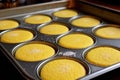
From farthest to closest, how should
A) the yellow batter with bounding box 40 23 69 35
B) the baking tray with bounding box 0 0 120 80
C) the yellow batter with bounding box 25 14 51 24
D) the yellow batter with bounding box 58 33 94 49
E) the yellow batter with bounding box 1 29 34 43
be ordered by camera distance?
the yellow batter with bounding box 25 14 51 24 < the yellow batter with bounding box 40 23 69 35 < the yellow batter with bounding box 1 29 34 43 < the yellow batter with bounding box 58 33 94 49 < the baking tray with bounding box 0 0 120 80

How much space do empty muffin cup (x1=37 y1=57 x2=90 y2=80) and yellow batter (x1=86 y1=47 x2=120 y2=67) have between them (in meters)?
0.10

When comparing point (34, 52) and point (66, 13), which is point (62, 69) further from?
point (66, 13)

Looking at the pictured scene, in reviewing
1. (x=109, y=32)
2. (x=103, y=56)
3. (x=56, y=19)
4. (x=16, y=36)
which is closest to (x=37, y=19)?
(x=56, y=19)

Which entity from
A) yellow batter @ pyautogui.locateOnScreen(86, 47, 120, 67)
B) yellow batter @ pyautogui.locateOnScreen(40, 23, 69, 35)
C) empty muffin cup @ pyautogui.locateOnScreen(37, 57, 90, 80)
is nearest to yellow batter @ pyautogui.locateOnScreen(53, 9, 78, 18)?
yellow batter @ pyautogui.locateOnScreen(40, 23, 69, 35)

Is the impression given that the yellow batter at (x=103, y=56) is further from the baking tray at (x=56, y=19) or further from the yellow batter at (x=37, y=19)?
the yellow batter at (x=37, y=19)

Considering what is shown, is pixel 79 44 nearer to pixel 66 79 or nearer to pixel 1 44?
pixel 66 79

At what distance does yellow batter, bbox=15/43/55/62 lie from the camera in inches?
58.5

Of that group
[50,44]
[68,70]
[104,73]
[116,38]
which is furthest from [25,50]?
[116,38]

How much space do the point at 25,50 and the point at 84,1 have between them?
3.61 ft

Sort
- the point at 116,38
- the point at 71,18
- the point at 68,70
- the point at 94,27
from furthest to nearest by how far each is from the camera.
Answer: the point at 71,18
the point at 94,27
the point at 116,38
the point at 68,70

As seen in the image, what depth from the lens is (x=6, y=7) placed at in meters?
2.28

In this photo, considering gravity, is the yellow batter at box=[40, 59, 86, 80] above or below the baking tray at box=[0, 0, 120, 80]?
below

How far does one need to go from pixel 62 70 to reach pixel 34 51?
0.36 m

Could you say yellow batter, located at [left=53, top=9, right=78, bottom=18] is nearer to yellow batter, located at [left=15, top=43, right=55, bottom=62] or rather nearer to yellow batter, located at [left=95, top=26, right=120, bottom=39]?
yellow batter, located at [left=95, top=26, right=120, bottom=39]
